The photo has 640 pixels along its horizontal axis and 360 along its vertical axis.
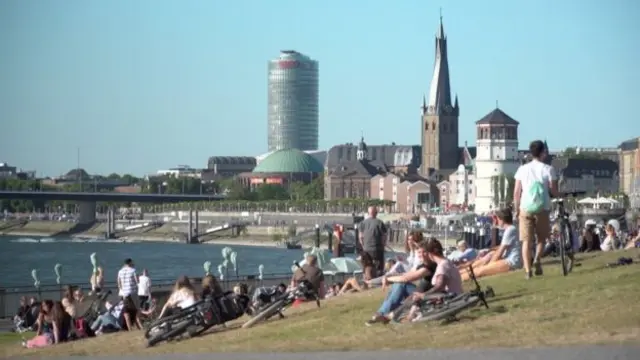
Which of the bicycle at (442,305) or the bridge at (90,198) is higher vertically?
the bridge at (90,198)

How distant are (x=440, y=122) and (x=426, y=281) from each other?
156m

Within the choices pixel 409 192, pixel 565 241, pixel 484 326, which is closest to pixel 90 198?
pixel 409 192

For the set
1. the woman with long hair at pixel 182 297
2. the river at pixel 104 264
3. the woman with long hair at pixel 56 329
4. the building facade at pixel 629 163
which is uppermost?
the building facade at pixel 629 163

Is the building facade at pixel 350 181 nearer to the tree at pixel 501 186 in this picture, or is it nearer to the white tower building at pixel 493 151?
the white tower building at pixel 493 151

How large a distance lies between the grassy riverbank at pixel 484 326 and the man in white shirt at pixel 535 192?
569 mm

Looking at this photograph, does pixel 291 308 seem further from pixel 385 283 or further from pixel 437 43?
pixel 437 43

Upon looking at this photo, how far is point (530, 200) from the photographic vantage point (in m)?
16.3

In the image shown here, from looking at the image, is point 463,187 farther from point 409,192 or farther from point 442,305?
point 442,305

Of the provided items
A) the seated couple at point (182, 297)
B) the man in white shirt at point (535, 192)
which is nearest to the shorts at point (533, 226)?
the man in white shirt at point (535, 192)

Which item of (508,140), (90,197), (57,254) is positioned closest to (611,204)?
(57,254)

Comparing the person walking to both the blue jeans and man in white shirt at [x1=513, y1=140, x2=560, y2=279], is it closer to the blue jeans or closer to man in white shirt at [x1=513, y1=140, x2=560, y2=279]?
man in white shirt at [x1=513, y1=140, x2=560, y2=279]

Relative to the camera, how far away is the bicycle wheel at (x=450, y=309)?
1439 cm

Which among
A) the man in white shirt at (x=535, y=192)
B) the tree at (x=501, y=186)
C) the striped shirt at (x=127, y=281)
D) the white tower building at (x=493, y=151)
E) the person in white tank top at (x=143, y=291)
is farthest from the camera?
the white tower building at (x=493, y=151)

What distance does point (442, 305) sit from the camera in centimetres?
1457
